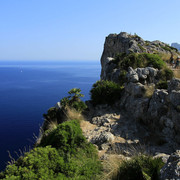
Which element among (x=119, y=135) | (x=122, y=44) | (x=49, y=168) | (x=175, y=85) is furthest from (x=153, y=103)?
(x=122, y=44)

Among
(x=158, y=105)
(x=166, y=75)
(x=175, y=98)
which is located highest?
(x=166, y=75)

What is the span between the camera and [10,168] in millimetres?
5035

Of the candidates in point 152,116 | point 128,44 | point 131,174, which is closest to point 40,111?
point 128,44

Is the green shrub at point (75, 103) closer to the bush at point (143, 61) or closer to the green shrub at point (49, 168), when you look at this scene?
the bush at point (143, 61)

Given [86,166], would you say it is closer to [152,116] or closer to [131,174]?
[131,174]

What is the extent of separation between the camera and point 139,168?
4.95 meters

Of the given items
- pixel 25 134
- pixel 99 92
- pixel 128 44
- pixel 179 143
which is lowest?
pixel 25 134

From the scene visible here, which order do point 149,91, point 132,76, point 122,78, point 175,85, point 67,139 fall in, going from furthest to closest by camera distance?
point 122,78
point 132,76
point 149,91
point 175,85
point 67,139

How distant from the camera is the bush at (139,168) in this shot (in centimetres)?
456

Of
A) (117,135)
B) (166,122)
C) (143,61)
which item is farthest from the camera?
(143,61)

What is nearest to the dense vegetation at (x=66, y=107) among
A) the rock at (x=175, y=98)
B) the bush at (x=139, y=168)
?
the rock at (x=175, y=98)

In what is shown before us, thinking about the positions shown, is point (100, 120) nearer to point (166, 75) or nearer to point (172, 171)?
point (166, 75)

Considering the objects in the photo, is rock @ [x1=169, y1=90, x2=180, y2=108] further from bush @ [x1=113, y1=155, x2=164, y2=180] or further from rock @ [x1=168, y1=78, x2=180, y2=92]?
bush @ [x1=113, y1=155, x2=164, y2=180]

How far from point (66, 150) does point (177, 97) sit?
6.45 m
